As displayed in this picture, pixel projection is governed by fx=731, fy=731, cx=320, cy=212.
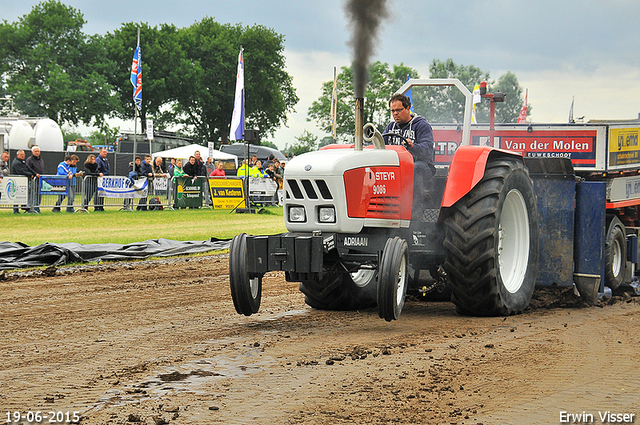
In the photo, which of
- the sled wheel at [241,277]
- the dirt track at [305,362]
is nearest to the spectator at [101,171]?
the dirt track at [305,362]

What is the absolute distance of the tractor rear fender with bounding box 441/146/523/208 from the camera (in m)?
6.54

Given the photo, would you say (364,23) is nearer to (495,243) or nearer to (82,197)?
(495,243)

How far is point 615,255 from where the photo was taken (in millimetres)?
8602

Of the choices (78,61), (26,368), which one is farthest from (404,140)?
(78,61)

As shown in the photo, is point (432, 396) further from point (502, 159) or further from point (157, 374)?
point (502, 159)

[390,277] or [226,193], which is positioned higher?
[226,193]

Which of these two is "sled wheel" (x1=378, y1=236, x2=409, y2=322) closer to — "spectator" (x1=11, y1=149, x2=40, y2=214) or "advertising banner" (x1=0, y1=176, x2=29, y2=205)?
"advertising banner" (x1=0, y1=176, x2=29, y2=205)

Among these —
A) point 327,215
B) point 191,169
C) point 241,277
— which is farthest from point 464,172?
point 191,169

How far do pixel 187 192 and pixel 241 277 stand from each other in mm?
18743

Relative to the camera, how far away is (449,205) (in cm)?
646

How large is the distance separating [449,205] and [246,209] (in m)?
17.1

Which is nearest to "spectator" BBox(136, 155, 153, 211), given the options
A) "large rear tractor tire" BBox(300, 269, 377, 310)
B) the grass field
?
the grass field

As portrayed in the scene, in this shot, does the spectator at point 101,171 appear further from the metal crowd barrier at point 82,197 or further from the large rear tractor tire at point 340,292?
the large rear tractor tire at point 340,292

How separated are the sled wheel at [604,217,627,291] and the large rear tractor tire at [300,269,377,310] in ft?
9.15
